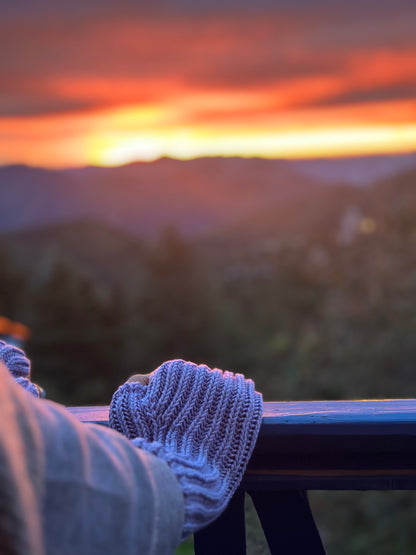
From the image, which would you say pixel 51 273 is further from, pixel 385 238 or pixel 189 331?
pixel 385 238

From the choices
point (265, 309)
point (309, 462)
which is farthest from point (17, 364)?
point (265, 309)

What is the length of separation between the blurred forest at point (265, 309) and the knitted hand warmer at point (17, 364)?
3.47m

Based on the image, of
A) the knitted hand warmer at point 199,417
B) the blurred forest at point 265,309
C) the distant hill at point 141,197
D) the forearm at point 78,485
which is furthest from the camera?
the distant hill at point 141,197

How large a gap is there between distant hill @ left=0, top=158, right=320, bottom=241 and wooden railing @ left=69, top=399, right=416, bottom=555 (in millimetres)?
47411

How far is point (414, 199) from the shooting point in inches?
1131

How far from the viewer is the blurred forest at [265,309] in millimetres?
17281

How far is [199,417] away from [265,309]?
45.2 m

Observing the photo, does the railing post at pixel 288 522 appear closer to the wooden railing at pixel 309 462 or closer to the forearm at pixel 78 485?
the wooden railing at pixel 309 462

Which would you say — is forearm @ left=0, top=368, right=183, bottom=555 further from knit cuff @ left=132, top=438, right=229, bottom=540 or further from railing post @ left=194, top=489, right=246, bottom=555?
railing post @ left=194, top=489, right=246, bottom=555

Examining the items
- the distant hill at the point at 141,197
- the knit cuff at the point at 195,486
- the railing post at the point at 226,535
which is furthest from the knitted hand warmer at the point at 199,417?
the distant hill at the point at 141,197

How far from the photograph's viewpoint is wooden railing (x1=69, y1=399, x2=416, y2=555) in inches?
45.9

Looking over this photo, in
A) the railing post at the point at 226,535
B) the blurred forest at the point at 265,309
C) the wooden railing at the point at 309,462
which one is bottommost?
the blurred forest at the point at 265,309

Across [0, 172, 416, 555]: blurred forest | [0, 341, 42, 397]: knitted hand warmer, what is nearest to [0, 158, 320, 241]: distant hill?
[0, 172, 416, 555]: blurred forest

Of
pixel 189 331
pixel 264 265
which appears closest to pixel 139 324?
pixel 189 331
